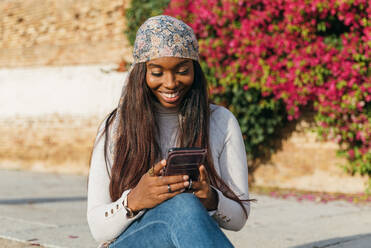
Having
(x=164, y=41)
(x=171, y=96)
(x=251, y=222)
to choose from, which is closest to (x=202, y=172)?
(x=171, y=96)

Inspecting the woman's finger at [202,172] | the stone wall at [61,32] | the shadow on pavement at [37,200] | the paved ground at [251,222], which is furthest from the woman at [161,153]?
the stone wall at [61,32]

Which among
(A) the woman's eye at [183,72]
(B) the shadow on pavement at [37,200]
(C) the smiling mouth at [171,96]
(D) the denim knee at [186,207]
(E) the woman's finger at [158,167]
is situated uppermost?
(A) the woman's eye at [183,72]

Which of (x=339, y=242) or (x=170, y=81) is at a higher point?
(x=170, y=81)

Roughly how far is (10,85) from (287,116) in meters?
6.01

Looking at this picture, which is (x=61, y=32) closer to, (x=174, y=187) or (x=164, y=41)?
(x=164, y=41)

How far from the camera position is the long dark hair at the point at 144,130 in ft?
8.34

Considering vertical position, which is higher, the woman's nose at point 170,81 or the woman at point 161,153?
the woman's nose at point 170,81

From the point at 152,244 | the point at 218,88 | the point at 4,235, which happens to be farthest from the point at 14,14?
the point at 152,244

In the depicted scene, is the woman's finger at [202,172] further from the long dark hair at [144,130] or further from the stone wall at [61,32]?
the stone wall at [61,32]

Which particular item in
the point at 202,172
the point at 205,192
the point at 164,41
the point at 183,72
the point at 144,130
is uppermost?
the point at 164,41

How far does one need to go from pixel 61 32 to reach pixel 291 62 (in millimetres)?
5310

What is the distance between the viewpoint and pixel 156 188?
2.29m

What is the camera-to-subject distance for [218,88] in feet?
25.2

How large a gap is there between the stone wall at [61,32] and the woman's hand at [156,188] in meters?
7.43
